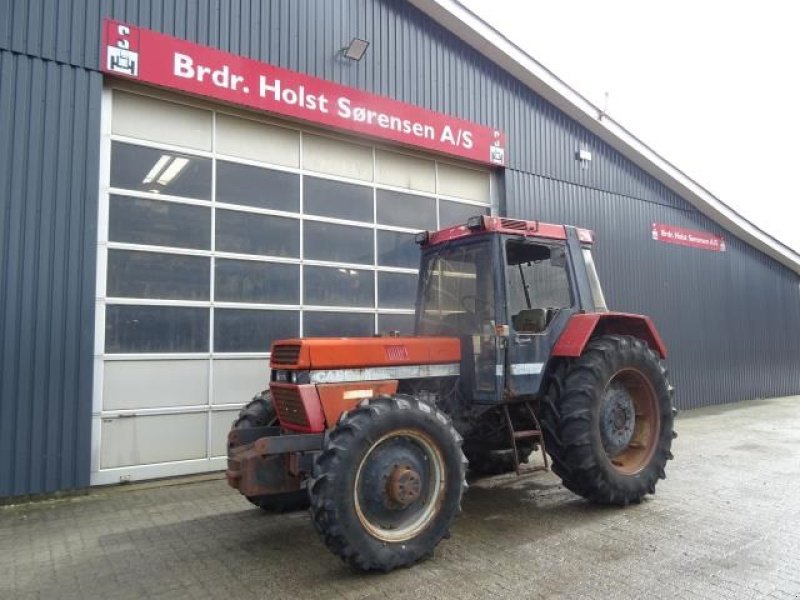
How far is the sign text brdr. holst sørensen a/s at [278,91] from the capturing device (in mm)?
6820

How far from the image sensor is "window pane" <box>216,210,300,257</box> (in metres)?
7.58

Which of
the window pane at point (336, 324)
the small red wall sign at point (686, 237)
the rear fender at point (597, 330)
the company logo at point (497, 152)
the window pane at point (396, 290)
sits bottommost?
the rear fender at point (597, 330)

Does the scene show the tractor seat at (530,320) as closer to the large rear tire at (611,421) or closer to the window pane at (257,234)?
the large rear tire at (611,421)

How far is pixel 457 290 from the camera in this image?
5.48 m

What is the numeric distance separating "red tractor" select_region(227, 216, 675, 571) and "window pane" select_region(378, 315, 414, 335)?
284 centimetres

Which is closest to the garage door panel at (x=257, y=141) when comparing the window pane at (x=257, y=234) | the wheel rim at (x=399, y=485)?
the window pane at (x=257, y=234)

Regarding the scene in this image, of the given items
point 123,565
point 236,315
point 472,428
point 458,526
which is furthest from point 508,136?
point 123,565

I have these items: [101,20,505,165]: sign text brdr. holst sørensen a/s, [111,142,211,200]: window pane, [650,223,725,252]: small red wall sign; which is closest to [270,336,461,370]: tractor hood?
[111,142,211,200]: window pane

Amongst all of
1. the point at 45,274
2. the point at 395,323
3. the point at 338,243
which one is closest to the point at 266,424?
the point at 45,274

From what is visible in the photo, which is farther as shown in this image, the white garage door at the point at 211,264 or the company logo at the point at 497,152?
the company logo at the point at 497,152

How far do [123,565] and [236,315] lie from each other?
3.70 m

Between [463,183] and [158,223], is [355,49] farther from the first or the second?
[158,223]

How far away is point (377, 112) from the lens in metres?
8.73

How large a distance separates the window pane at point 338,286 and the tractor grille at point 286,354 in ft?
11.0
